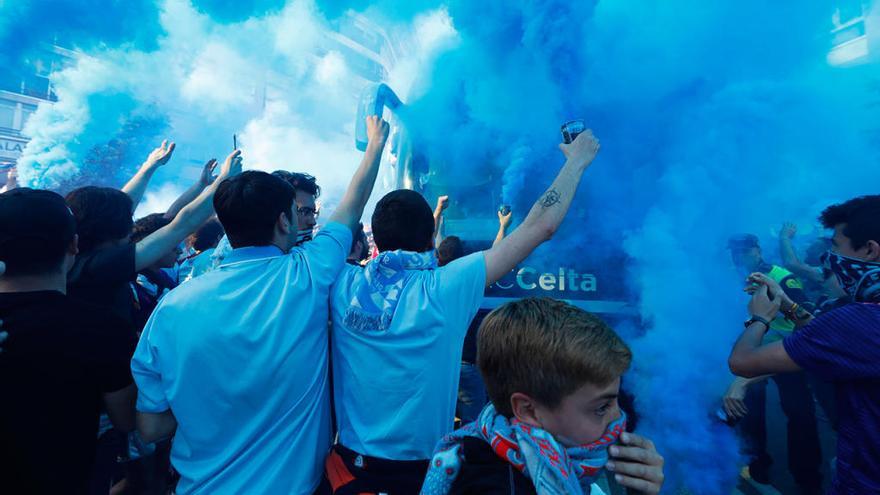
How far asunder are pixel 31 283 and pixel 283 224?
2.42ft

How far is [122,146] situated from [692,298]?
10764 mm

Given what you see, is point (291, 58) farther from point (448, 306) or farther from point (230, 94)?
point (448, 306)

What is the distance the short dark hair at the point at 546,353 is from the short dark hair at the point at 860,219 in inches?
57.5

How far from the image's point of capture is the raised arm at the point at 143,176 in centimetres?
266

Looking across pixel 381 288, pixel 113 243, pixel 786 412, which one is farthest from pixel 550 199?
pixel 786 412

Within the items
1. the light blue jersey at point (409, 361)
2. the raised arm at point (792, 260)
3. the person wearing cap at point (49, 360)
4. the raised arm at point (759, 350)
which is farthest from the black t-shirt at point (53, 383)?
the raised arm at point (792, 260)

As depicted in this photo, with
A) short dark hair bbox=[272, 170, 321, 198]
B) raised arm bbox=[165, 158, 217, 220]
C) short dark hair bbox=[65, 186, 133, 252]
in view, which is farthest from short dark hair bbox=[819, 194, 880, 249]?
raised arm bbox=[165, 158, 217, 220]

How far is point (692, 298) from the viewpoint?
3207 millimetres

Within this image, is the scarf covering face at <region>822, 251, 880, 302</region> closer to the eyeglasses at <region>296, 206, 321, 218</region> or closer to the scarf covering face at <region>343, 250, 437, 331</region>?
the scarf covering face at <region>343, 250, 437, 331</region>

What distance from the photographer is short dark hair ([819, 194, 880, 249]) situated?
1.63 metres

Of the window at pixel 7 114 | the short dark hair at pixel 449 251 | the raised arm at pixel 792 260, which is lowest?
the short dark hair at pixel 449 251

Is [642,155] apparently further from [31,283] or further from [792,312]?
[31,283]

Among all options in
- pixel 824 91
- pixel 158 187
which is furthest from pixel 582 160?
pixel 158 187

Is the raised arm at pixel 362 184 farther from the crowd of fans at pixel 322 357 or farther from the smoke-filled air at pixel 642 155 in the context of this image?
the smoke-filled air at pixel 642 155
